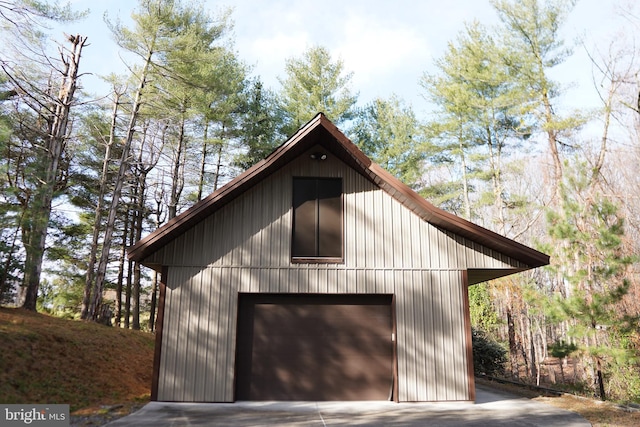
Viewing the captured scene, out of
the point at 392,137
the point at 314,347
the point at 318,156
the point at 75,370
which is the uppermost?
the point at 392,137

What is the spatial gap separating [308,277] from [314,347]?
1.54m

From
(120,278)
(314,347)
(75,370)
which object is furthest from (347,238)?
(120,278)

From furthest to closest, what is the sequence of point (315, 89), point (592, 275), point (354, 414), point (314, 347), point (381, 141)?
point (381, 141) < point (315, 89) < point (592, 275) < point (314, 347) < point (354, 414)

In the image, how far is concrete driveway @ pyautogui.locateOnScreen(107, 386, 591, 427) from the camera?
6.73 metres

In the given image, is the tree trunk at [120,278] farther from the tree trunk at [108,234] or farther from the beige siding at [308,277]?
the beige siding at [308,277]

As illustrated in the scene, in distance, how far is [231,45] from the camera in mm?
20984

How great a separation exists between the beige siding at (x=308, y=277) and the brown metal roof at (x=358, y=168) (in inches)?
7.8

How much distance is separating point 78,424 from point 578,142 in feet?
59.4

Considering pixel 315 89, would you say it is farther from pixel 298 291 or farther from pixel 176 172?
pixel 298 291

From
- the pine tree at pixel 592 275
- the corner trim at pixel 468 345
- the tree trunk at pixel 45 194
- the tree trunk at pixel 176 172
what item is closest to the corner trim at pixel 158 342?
the tree trunk at pixel 45 194

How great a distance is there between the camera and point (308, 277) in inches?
354

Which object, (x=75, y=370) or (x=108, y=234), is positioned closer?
(x=75, y=370)

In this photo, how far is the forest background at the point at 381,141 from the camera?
10359 millimetres

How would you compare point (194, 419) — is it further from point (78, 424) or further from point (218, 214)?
point (218, 214)
